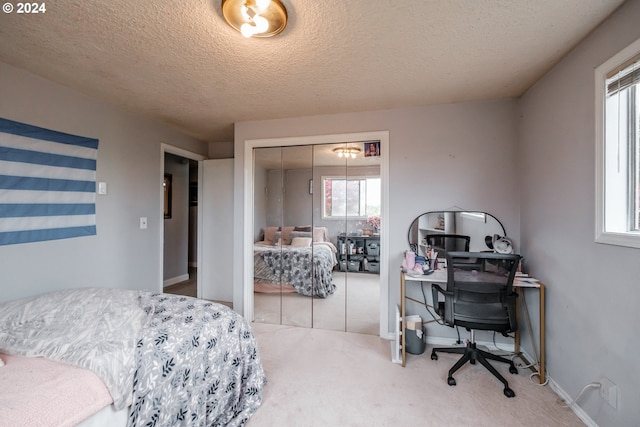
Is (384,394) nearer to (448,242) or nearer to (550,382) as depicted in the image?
(550,382)

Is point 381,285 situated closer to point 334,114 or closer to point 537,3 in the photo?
point 334,114

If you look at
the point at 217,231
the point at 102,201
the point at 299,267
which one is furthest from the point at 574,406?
the point at 102,201

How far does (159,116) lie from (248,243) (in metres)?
1.74

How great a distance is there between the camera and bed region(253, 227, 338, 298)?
10.8 ft

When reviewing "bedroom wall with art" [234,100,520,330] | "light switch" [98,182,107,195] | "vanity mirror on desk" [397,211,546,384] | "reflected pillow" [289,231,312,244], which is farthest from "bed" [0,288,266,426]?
"bedroom wall with art" [234,100,520,330]

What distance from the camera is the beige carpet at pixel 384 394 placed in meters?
1.66

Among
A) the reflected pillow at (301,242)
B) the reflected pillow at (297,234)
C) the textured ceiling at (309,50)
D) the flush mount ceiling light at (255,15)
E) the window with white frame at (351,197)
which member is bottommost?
the reflected pillow at (301,242)

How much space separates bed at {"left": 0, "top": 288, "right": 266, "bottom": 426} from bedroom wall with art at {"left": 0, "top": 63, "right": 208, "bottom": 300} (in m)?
0.55

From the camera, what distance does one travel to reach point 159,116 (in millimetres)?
3004

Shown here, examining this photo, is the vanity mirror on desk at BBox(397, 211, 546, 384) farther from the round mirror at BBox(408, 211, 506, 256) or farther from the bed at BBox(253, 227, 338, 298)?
the bed at BBox(253, 227, 338, 298)

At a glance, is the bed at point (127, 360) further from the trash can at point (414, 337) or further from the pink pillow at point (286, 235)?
the pink pillow at point (286, 235)

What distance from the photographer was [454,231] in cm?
263

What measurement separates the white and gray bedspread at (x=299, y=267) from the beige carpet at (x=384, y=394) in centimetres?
87

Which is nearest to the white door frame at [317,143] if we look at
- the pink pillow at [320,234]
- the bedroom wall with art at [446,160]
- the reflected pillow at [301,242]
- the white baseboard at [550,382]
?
the bedroom wall with art at [446,160]
